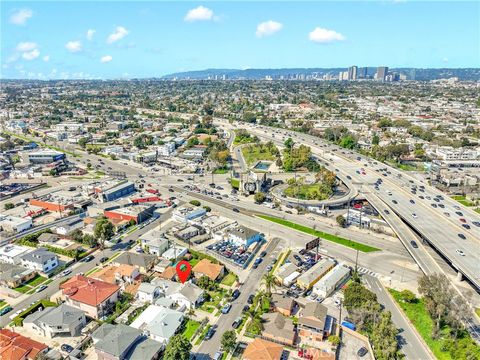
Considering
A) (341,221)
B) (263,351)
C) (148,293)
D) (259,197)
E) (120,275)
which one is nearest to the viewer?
(263,351)

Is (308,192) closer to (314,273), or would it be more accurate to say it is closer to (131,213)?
(314,273)

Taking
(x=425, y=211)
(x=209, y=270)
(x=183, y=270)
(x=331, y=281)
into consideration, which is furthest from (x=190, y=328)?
(x=425, y=211)

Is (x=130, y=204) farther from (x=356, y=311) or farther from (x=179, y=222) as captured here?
(x=356, y=311)

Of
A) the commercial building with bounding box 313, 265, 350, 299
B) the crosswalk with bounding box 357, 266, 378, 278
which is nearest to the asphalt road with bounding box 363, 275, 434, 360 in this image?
the crosswalk with bounding box 357, 266, 378, 278

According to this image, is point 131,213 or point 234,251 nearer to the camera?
point 234,251

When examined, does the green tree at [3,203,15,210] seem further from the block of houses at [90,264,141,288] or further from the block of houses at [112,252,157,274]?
the block of houses at [90,264,141,288]

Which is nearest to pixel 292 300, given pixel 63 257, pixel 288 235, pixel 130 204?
pixel 288 235
